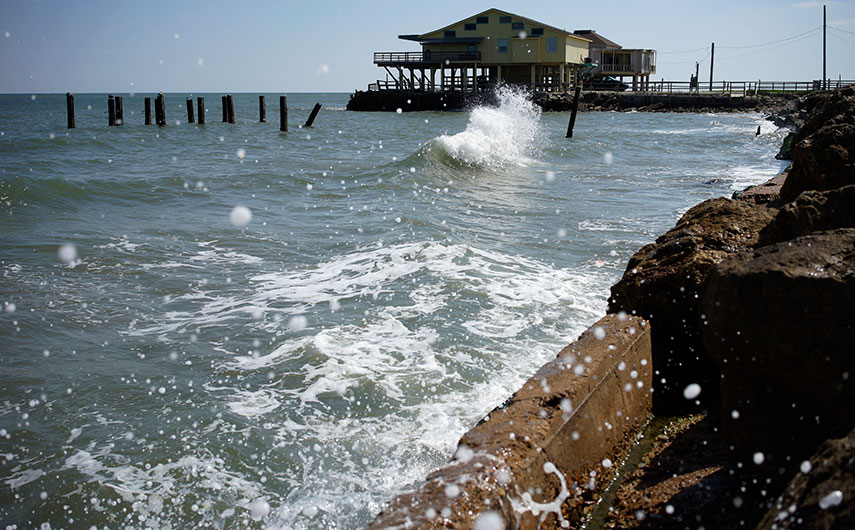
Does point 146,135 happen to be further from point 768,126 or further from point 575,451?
point 575,451

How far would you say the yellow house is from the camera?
59281 millimetres

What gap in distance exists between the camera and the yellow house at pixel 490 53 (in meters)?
59.3

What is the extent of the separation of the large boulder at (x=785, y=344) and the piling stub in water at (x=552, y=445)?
0.61 meters

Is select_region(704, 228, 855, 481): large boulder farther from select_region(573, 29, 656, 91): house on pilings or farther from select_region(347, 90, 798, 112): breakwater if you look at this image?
select_region(573, 29, 656, 91): house on pilings

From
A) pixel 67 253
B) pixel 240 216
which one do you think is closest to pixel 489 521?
pixel 67 253

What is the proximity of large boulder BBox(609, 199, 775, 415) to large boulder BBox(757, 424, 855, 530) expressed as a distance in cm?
212

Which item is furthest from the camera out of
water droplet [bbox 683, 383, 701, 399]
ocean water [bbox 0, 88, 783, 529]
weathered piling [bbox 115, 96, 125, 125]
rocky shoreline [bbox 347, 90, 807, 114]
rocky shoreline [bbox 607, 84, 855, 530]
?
rocky shoreline [bbox 347, 90, 807, 114]

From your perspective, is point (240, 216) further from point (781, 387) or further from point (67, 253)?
point (781, 387)

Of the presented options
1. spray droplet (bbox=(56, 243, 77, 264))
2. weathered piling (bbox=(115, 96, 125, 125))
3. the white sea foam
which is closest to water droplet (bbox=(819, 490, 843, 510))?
spray droplet (bbox=(56, 243, 77, 264))

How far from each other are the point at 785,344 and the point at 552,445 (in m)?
0.95

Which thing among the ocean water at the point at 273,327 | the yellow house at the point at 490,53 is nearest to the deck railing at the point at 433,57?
the yellow house at the point at 490,53

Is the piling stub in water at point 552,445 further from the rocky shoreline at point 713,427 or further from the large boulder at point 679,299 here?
the large boulder at point 679,299

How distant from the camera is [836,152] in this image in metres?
5.21

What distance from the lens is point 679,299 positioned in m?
4.14
